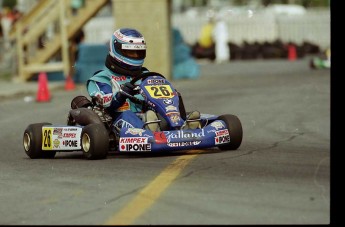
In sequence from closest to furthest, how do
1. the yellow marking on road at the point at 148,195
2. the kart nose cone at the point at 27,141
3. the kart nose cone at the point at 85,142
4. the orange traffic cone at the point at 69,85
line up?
the yellow marking on road at the point at 148,195
the kart nose cone at the point at 85,142
the kart nose cone at the point at 27,141
the orange traffic cone at the point at 69,85

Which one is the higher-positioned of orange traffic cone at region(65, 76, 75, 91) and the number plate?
the number plate

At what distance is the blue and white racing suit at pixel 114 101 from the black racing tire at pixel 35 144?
743 mm

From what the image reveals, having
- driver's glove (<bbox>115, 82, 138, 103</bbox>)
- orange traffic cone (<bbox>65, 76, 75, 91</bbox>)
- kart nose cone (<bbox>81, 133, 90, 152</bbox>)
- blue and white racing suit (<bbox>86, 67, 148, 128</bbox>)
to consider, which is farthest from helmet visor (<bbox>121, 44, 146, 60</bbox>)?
orange traffic cone (<bbox>65, 76, 75, 91</bbox>)

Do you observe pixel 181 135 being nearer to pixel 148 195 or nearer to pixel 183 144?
pixel 183 144

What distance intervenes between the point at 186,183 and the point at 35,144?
132 inches

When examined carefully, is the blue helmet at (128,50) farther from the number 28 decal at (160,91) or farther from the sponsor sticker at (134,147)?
the sponsor sticker at (134,147)

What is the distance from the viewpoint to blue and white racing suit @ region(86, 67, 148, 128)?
1108cm

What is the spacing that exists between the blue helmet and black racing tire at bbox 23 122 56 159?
1.17 metres

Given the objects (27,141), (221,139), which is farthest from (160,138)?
(27,141)

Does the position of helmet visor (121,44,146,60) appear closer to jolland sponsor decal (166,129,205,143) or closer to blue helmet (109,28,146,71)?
blue helmet (109,28,146,71)

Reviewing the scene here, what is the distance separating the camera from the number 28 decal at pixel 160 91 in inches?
436

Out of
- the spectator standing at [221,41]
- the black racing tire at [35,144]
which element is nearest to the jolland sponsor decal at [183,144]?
the black racing tire at [35,144]

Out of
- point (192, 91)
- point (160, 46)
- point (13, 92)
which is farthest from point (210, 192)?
point (160, 46)
